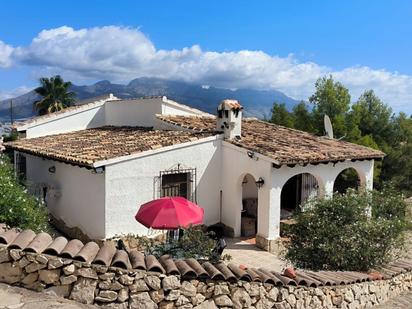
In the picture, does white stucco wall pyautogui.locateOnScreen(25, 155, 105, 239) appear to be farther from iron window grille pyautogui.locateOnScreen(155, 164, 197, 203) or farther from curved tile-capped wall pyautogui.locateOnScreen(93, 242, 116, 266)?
curved tile-capped wall pyautogui.locateOnScreen(93, 242, 116, 266)

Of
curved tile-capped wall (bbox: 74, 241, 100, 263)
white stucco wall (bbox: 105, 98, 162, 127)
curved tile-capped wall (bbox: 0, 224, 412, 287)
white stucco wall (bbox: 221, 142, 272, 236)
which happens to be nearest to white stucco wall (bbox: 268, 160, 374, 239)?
white stucco wall (bbox: 221, 142, 272, 236)

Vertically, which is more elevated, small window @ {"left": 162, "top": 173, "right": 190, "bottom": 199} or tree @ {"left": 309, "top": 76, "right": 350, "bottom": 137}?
tree @ {"left": 309, "top": 76, "right": 350, "bottom": 137}

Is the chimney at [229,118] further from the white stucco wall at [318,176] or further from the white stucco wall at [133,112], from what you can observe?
the white stucco wall at [133,112]

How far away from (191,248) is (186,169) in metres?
7.82

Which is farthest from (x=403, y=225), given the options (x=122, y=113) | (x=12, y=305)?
(x=122, y=113)

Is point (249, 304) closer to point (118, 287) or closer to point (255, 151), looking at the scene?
point (118, 287)

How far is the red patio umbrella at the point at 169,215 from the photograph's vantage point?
9453mm

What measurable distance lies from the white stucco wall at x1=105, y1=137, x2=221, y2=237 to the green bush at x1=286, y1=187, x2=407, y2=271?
5613 millimetres

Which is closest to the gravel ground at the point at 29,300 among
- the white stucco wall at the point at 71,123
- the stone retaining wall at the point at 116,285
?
the stone retaining wall at the point at 116,285

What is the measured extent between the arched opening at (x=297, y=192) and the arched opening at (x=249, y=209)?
177 centimetres

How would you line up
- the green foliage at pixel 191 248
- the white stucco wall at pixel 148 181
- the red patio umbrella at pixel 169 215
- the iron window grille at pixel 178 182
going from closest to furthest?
1. the green foliage at pixel 191 248
2. the red patio umbrella at pixel 169 215
3. the white stucco wall at pixel 148 181
4. the iron window grille at pixel 178 182

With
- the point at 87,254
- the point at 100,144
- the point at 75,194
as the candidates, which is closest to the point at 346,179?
the point at 100,144

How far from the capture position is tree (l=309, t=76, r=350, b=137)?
2897 centimetres

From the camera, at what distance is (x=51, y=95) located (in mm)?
45000
